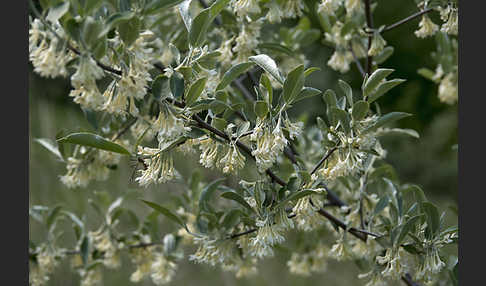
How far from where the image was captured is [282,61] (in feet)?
3.29

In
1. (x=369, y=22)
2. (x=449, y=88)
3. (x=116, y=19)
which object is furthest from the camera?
(x=449, y=88)

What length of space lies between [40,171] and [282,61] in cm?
161

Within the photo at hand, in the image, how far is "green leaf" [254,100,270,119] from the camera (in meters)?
0.56

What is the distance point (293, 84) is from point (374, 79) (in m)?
0.10

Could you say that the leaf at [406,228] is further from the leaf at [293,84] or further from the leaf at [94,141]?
the leaf at [94,141]

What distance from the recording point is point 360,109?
2.02 feet

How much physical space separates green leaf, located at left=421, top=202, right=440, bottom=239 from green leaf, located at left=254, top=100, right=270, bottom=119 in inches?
10.5

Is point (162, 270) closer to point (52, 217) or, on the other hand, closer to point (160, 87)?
point (52, 217)

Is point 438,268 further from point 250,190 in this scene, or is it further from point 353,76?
point 353,76

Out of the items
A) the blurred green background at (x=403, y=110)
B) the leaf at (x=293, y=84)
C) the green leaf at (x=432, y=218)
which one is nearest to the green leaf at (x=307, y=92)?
the leaf at (x=293, y=84)

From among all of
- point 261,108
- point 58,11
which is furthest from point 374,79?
point 58,11

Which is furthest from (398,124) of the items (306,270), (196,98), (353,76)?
(196,98)

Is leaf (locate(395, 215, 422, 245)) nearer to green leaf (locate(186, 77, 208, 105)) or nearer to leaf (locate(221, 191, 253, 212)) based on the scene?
leaf (locate(221, 191, 253, 212))

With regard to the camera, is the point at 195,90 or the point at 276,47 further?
the point at 276,47
